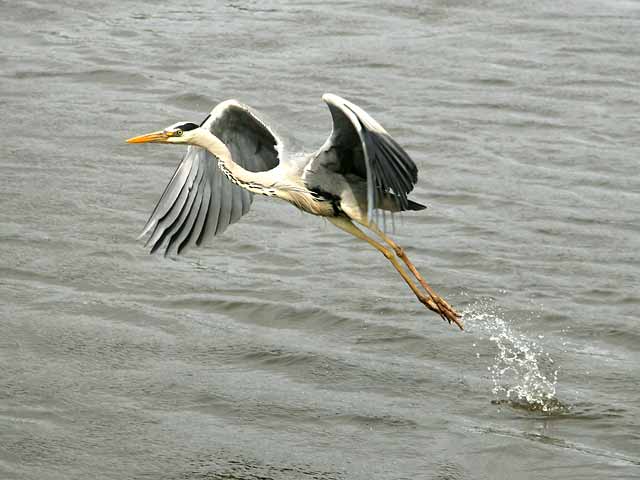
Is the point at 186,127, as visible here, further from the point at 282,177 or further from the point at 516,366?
the point at 516,366

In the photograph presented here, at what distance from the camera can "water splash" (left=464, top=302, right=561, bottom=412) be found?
866 centimetres

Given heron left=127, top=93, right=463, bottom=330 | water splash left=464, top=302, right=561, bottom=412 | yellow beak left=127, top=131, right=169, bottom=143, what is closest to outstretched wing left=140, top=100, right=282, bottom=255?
heron left=127, top=93, right=463, bottom=330

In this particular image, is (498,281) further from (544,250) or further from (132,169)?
(132,169)

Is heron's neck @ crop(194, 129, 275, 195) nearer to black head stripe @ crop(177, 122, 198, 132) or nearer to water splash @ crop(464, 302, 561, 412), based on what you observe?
black head stripe @ crop(177, 122, 198, 132)

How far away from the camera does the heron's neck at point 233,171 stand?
8.79m

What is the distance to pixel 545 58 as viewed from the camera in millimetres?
15406

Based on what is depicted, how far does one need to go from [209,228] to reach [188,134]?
90 centimetres

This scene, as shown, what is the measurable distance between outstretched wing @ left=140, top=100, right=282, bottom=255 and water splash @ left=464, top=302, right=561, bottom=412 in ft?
6.11

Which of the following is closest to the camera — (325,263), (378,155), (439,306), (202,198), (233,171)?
(378,155)

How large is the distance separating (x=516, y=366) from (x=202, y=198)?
2447mm

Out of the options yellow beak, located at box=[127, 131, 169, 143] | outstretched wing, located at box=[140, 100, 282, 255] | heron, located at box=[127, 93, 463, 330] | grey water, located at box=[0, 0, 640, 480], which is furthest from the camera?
outstretched wing, located at box=[140, 100, 282, 255]

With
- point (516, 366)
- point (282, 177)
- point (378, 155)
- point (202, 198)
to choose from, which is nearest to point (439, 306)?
point (516, 366)

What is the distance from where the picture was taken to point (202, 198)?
373 inches

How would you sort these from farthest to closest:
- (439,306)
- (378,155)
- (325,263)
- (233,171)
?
(325,263) < (233,171) < (439,306) < (378,155)
